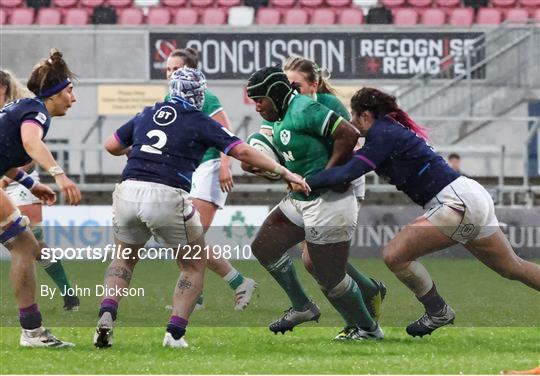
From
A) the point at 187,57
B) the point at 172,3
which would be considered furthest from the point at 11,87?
the point at 172,3

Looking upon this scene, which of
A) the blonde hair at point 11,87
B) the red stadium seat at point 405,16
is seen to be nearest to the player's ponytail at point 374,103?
the blonde hair at point 11,87

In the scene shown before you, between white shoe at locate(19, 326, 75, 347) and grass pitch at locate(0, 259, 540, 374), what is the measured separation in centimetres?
12

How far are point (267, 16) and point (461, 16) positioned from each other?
10.9 feet

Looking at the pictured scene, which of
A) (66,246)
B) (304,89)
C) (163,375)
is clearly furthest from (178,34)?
(163,375)

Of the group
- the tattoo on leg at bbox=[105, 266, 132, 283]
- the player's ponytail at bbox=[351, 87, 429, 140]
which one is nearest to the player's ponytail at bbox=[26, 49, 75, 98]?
the tattoo on leg at bbox=[105, 266, 132, 283]

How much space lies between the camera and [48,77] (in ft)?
26.6

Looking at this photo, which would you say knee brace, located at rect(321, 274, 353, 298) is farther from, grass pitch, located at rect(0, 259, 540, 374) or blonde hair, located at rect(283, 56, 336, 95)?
blonde hair, located at rect(283, 56, 336, 95)

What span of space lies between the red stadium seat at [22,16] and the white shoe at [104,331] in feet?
52.4

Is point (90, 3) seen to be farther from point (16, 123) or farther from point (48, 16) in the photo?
point (16, 123)

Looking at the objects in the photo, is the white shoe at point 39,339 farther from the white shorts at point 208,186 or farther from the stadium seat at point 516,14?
the stadium seat at point 516,14

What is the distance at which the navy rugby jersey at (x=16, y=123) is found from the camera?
309 inches

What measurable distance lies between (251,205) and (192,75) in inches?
409

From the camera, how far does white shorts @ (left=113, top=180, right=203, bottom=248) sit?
26.1 ft

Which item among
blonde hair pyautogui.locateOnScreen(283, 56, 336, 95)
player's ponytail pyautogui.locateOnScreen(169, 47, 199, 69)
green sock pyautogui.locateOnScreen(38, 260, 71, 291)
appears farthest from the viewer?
green sock pyautogui.locateOnScreen(38, 260, 71, 291)
